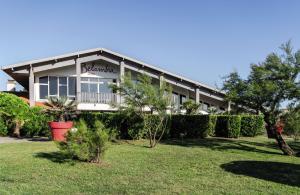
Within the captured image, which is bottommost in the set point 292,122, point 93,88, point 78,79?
point 292,122

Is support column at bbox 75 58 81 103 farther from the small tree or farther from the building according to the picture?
the small tree

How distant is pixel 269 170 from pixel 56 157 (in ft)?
22.1

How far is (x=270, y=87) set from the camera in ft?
46.5

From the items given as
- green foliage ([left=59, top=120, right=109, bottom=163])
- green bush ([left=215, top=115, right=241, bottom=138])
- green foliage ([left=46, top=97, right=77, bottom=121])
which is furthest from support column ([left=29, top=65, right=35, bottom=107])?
green foliage ([left=59, top=120, right=109, bottom=163])

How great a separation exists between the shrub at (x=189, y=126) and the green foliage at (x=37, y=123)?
6.89 meters

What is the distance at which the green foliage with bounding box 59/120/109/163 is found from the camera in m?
10.5

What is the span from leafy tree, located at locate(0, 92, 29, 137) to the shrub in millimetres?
8264

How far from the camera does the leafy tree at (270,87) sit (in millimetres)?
14500

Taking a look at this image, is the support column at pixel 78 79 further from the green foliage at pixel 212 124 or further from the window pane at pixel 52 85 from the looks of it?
the green foliage at pixel 212 124

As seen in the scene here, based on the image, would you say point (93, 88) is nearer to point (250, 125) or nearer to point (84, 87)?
point (84, 87)

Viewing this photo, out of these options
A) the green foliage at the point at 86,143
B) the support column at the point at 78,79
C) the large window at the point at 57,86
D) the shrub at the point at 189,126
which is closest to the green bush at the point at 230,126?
the shrub at the point at 189,126

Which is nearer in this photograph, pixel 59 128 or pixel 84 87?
pixel 59 128

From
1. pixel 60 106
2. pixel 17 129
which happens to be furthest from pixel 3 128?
pixel 60 106

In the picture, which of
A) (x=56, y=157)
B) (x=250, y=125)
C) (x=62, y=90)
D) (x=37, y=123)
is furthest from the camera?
(x=62, y=90)
